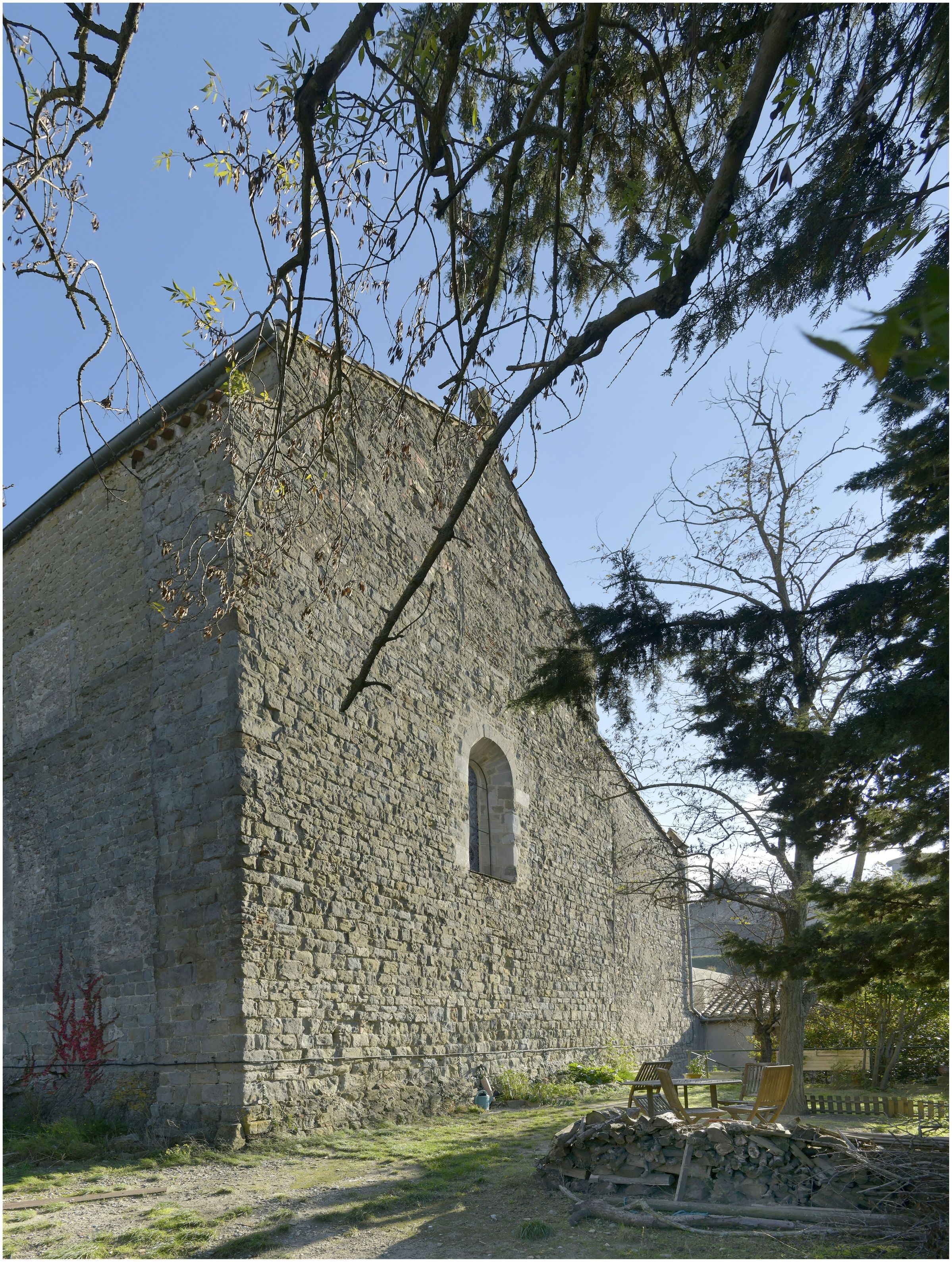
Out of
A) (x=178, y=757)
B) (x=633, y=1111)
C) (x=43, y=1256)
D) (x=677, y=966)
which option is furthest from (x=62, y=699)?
(x=677, y=966)

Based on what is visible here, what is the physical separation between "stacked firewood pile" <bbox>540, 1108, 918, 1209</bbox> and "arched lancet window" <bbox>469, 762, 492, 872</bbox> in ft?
18.8

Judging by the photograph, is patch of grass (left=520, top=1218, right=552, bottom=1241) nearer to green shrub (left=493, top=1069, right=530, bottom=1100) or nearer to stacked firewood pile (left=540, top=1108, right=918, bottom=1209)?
stacked firewood pile (left=540, top=1108, right=918, bottom=1209)

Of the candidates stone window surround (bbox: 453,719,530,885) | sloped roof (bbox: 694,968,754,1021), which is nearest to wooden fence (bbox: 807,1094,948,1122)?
stone window surround (bbox: 453,719,530,885)

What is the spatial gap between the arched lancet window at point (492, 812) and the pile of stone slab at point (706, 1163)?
5.98m

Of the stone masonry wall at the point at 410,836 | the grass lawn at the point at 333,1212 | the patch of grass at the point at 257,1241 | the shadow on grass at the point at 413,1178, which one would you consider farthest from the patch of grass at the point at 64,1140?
the patch of grass at the point at 257,1241

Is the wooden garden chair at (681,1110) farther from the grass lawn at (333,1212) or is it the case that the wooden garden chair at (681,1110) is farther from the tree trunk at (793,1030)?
the tree trunk at (793,1030)

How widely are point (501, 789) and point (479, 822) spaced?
55cm

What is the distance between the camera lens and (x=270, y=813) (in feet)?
25.5

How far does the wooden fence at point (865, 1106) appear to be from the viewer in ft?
33.1

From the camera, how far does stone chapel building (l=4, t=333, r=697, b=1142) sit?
745 cm

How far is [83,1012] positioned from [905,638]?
304 inches

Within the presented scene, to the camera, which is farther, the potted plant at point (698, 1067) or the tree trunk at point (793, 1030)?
the potted plant at point (698, 1067)

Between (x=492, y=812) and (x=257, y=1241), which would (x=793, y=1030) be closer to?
(x=492, y=812)

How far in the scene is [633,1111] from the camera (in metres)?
5.94
